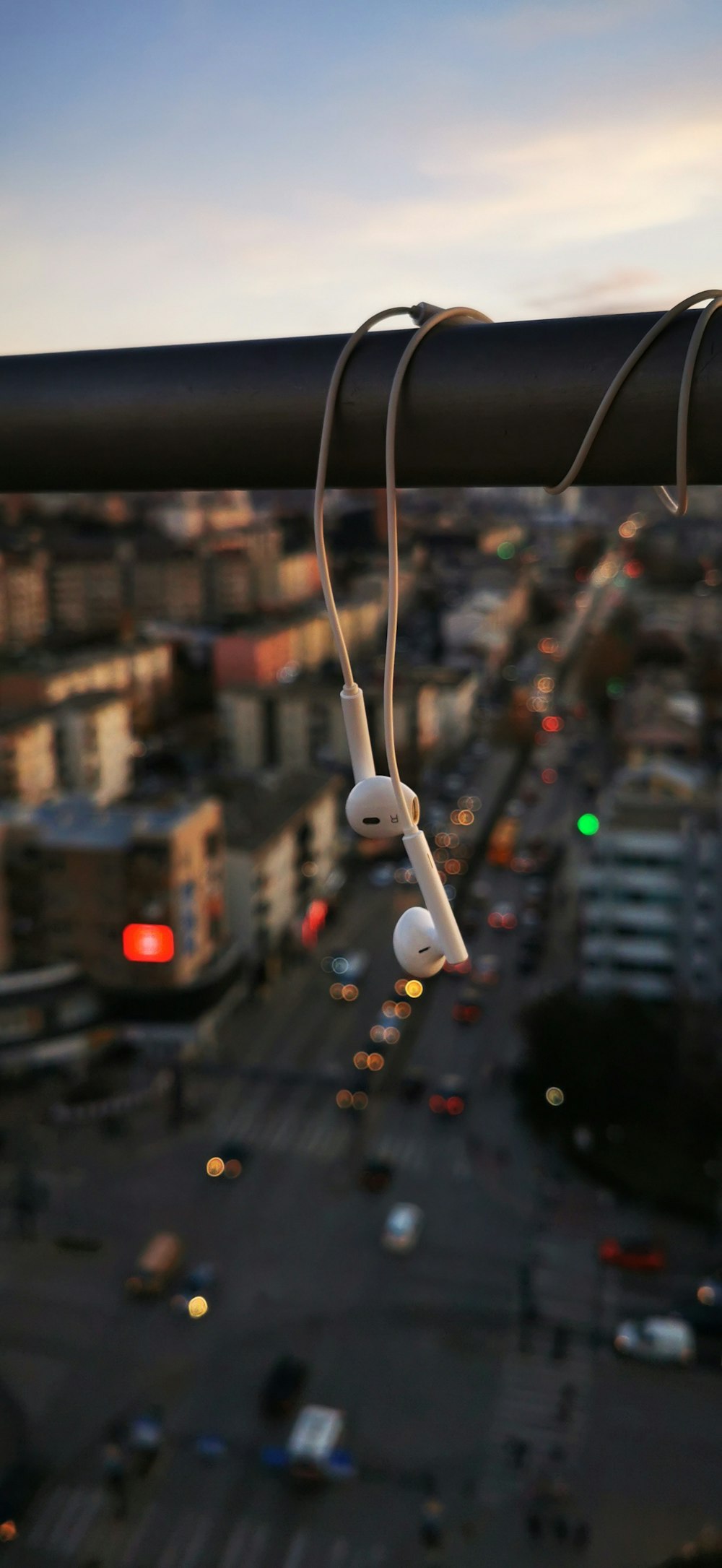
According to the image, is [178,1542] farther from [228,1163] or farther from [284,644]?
[284,644]

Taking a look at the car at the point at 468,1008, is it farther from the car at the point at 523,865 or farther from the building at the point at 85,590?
the building at the point at 85,590

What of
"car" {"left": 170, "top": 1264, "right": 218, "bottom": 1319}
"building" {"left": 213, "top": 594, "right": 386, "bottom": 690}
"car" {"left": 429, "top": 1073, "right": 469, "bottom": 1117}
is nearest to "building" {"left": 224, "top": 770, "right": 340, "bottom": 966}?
"car" {"left": 429, "top": 1073, "right": 469, "bottom": 1117}

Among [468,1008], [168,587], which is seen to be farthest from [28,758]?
[168,587]

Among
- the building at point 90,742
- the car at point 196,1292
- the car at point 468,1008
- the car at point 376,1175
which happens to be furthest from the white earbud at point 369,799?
the building at point 90,742

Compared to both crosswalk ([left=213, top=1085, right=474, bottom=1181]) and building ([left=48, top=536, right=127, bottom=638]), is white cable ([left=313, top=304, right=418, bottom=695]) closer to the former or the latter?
crosswalk ([left=213, top=1085, right=474, bottom=1181])

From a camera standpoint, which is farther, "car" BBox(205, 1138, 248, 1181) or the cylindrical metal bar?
"car" BBox(205, 1138, 248, 1181)
